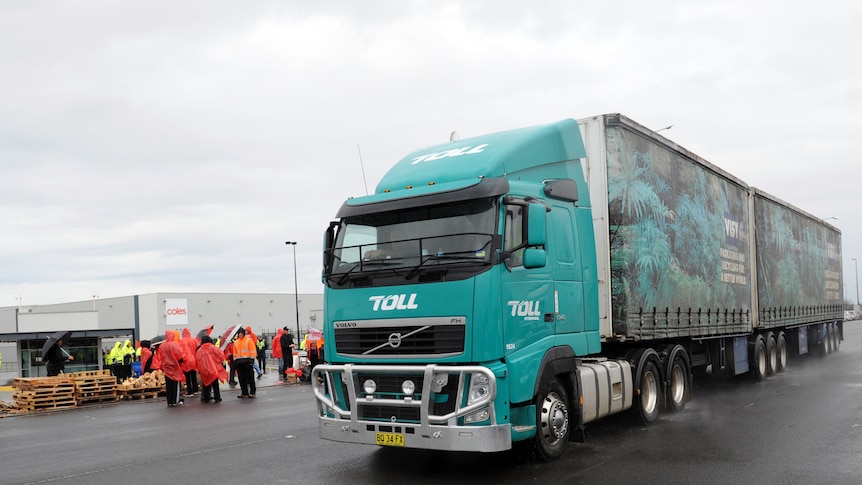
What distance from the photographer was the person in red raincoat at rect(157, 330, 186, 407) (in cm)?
1642

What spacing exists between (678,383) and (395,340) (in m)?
5.89

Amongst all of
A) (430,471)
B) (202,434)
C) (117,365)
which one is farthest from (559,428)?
(117,365)

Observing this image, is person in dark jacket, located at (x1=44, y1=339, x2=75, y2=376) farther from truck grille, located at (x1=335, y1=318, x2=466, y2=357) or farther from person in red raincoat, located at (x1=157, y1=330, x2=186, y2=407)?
truck grille, located at (x1=335, y1=318, x2=466, y2=357)

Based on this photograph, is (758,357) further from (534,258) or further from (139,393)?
(139,393)

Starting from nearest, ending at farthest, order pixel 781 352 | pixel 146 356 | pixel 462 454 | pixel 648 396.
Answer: pixel 462 454
pixel 648 396
pixel 781 352
pixel 146 356

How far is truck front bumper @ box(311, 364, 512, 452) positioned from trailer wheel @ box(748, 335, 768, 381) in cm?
1059

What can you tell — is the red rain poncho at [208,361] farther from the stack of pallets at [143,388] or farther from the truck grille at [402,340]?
the truck grille at [402,340]

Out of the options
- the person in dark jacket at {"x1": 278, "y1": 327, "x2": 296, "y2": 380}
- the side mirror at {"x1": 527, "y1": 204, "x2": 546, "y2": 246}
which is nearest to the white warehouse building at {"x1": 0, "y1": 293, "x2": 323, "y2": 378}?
the person in dark jacket at {"x1": 278, "y1": 327, "x2": 296, "y2": 380}

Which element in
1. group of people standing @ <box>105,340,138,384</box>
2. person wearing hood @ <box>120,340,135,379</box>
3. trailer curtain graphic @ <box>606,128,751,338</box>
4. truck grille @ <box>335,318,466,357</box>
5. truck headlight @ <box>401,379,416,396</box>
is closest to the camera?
truck grille @ <box>335,318,466,357</box>

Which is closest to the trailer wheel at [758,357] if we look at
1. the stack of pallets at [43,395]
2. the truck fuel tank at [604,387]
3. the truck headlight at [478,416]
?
the truck fuel tank at [604,387]

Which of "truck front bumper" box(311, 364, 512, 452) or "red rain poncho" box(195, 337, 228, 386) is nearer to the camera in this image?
"truck front bumper" box(311, 364, 512, 452)

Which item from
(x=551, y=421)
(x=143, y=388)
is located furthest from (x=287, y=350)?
(x=551, y=421)

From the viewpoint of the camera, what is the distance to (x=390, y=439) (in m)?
7.36

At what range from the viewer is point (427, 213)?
771 cm
